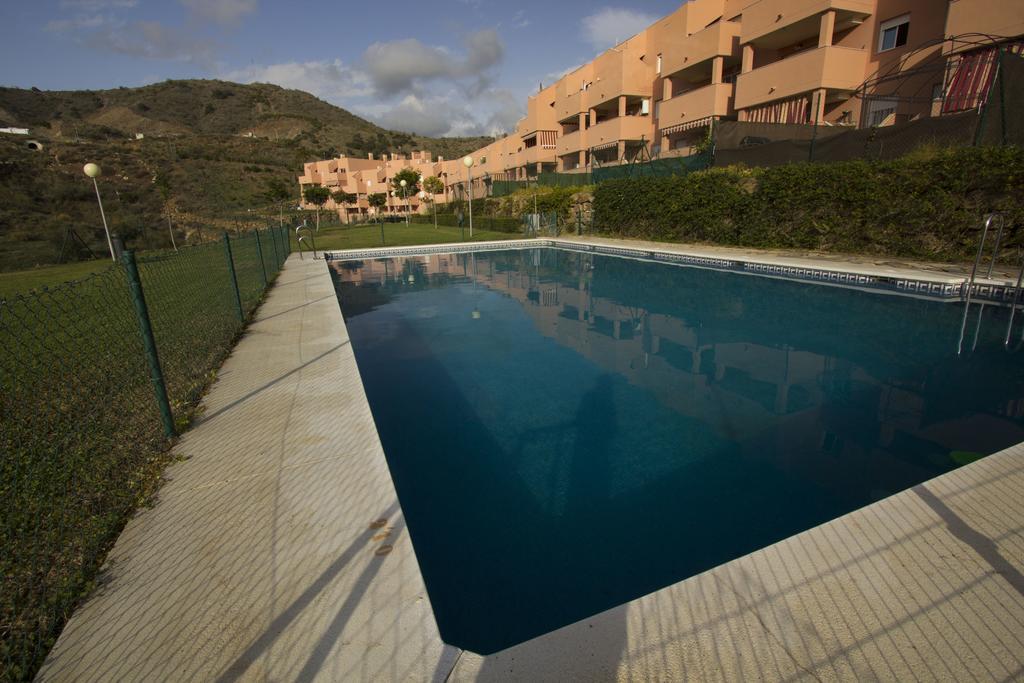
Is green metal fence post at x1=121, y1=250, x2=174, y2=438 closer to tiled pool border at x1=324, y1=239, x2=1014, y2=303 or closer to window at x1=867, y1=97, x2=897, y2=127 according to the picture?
tiled pool border at x1=324, y1=239, x2=1014, y2=303

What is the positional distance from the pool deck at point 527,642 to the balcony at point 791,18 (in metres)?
17.7

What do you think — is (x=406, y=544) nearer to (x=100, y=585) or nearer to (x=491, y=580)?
(x=491, y=580)

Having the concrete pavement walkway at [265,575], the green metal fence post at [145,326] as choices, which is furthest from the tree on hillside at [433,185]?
the concrete pavement walkway at [265,575]

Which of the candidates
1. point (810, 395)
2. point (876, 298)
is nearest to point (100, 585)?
point (810, 395)

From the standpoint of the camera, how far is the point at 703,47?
19969mm

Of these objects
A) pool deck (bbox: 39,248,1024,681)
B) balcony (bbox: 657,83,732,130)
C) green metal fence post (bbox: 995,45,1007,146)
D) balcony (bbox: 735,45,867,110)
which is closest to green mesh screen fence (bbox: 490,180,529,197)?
balcony (bbox: 657,83,732,130)

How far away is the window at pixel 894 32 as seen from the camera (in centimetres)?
1432

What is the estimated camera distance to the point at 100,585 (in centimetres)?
206

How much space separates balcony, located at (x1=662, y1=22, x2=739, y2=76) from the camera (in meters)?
19.3

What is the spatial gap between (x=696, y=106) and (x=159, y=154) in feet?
161

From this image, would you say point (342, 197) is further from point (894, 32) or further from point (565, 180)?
point (894, 32)

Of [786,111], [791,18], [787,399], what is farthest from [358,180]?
[787,399]

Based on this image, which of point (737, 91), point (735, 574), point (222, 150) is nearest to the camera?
point (735, 574)

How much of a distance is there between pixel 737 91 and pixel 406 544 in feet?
68.6
